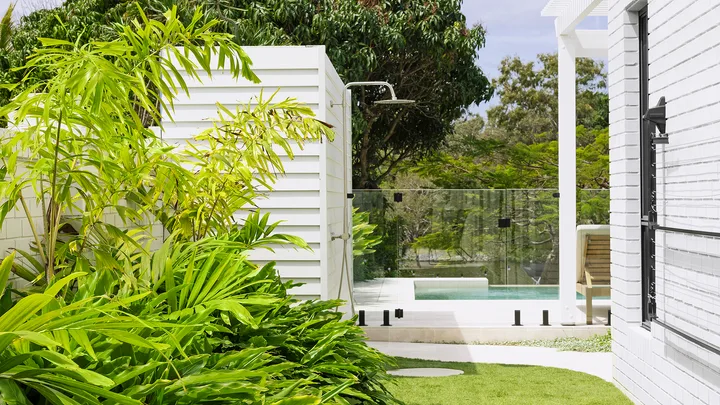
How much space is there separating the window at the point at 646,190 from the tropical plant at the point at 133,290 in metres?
1.97

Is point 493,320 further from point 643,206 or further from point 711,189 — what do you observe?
point 711,189

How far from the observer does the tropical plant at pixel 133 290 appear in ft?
4.98

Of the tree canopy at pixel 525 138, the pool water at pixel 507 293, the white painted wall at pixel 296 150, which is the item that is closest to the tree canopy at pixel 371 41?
the tree canopy at pixel 525 138

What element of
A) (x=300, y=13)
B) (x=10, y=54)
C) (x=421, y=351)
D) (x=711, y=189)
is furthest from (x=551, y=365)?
(x=10, y=54)

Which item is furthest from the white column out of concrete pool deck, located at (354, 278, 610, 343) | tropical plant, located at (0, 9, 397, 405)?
tropical plant, located at (0, 9, 397, 405)

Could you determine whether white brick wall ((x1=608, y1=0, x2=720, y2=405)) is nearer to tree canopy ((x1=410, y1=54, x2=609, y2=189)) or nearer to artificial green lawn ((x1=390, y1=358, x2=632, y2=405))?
artificial green lawn ((x1=390, y1=358, x2=632, y2=405))

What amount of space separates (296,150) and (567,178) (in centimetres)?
340

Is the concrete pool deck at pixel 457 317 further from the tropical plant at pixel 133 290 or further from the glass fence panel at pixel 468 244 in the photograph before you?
the tropical plant at pixel 133 290

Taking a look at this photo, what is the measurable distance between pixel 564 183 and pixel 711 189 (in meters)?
3.77

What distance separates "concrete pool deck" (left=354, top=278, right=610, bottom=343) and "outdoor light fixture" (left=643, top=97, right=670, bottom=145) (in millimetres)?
3388

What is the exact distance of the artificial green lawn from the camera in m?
4.87

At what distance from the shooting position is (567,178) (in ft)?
24.4

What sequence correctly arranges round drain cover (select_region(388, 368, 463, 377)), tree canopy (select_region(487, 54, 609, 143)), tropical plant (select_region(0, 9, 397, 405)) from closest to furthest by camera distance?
tropical plant (select_region(0, 9, 397, 405)), round drain cover (select_region(388, 368, 463, 377)), tree canopy (select_region(487, 54, 609, 143))

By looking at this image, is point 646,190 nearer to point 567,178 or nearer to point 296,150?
point 296,150
